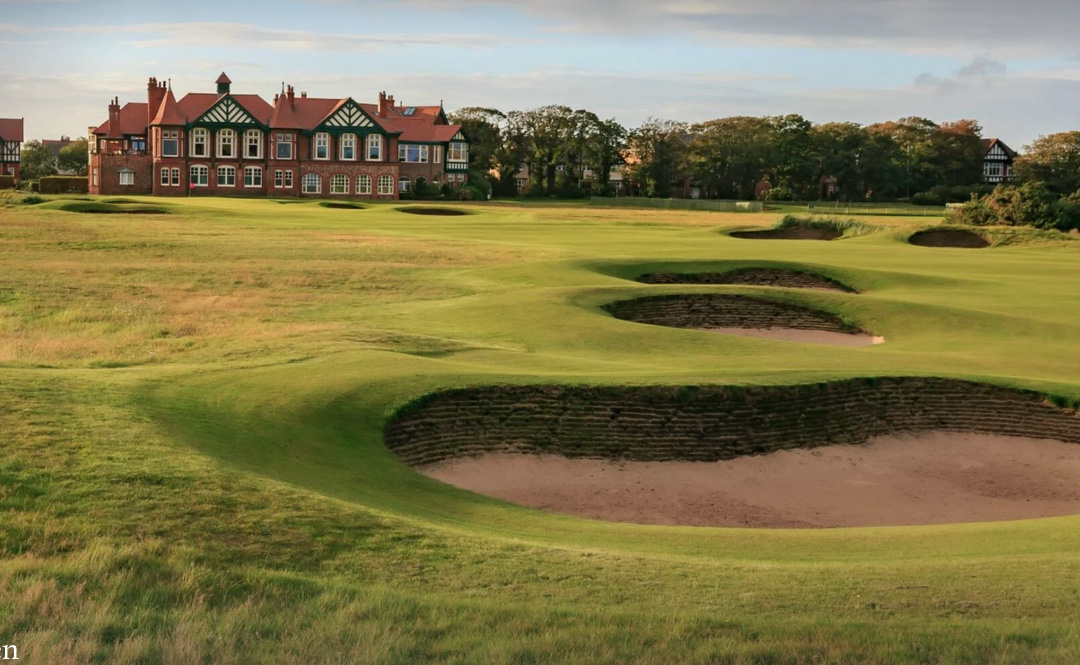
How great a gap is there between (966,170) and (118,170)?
340ft

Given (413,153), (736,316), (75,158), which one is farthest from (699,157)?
(736,316)

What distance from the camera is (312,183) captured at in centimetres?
11275

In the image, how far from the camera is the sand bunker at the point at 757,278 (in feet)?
124

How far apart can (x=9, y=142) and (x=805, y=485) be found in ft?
531

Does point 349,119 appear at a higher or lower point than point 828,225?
higher

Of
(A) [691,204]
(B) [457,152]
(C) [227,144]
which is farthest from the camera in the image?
(B) [457,152]

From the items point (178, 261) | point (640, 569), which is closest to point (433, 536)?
point (640, 569)

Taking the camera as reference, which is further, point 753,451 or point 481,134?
point 481,134

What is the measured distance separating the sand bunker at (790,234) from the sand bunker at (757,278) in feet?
80.9

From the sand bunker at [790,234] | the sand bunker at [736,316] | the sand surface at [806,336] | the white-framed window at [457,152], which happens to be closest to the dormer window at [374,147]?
the white-framed window at [457,152]

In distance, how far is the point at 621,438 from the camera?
17094 mm

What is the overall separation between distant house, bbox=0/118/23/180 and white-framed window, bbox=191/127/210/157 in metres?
59.5

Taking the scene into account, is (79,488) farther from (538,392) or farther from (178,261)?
(178,261)

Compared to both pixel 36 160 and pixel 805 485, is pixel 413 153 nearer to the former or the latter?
pixel 36 160
